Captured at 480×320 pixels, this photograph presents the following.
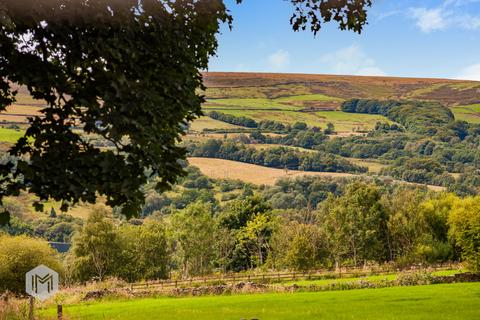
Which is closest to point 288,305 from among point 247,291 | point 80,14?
point 247,291

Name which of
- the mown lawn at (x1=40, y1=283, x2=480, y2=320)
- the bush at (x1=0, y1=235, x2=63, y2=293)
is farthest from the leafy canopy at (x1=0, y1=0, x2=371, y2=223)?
the bush at (x1=0, y1=235, x2=63, y2=293)

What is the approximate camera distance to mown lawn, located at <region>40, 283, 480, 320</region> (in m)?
29.2

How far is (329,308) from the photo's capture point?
32.8 m

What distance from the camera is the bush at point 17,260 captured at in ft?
165

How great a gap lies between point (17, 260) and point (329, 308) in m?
29.7

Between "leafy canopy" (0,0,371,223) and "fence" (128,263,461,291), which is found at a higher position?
"leafy canopy" (0,0,371,223)

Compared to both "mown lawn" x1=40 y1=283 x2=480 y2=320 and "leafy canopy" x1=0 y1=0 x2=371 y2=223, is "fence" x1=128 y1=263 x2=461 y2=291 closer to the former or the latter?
"mown lawn" x1=40 y1=283 x2=480 y2=320

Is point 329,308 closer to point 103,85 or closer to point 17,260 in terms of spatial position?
point 103,85

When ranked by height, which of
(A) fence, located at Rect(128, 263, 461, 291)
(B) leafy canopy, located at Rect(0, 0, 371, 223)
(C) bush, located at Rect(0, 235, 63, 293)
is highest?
(B) leafy canopy, located at Rect(0, 0, 371, 223)

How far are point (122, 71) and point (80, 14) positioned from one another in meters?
1.46

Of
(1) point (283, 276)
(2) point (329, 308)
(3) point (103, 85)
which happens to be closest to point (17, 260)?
(1) point (283, 276)

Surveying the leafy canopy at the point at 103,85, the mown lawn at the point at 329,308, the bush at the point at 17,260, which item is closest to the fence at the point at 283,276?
the bush at the point at 17,260

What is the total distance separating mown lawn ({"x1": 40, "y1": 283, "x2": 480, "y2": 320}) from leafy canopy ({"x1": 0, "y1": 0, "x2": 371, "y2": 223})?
683 inches

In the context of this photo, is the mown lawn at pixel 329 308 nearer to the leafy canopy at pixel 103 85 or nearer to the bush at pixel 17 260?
the bush at pixel 17 260
